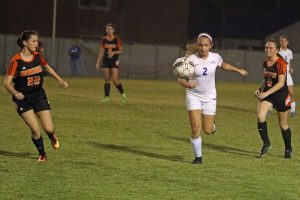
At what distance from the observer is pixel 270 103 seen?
13.5m

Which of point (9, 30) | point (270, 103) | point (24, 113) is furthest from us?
point (9, 30)

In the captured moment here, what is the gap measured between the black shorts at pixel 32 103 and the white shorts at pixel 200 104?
2168 mm

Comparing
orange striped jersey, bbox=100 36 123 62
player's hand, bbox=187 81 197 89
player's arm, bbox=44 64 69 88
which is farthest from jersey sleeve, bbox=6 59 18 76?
orange striped jersey, bbox=100 36 123 62

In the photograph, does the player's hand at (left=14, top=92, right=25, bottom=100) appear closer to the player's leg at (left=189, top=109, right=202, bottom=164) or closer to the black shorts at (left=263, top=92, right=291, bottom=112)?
the player's leg at (left=189, top=109, right=202, bottom=164)

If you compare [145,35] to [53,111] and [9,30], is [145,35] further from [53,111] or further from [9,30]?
[53,111]

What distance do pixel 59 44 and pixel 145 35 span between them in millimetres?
10001

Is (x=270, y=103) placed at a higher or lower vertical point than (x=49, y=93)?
higher

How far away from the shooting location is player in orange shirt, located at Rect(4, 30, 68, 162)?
1188cm

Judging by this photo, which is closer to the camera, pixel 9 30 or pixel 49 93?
pixel 49 93

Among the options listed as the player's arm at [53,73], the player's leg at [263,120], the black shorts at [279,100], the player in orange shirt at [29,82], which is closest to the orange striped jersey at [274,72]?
the black shorts at [279,100]

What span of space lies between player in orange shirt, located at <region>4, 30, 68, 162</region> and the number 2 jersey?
2.21 meters

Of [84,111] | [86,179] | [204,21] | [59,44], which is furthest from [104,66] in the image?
[204,21]

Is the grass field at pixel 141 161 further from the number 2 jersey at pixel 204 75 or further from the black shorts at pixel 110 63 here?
the black shorts at pixel 110 63

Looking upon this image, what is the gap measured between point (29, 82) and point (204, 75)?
265cm
